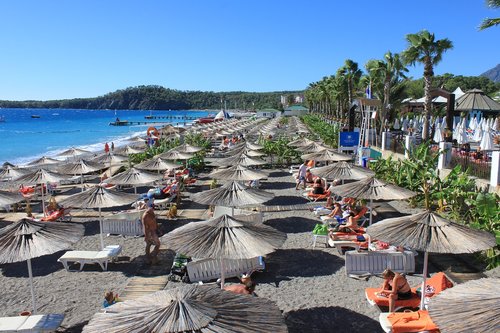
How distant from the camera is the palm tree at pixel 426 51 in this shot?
64.9 ft

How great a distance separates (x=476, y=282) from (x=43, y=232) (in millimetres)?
6709

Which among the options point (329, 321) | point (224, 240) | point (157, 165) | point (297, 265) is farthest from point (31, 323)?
point (157, 165)

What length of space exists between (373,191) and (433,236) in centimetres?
362

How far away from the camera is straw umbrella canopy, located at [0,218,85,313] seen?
6781 millimetres

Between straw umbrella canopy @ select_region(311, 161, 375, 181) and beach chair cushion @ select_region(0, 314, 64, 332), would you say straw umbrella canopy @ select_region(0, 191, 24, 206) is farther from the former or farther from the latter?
straw umbrella canopy @ select_region(311, 161, 375, 181)

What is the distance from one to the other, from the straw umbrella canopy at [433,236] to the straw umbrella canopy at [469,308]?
1373 mm

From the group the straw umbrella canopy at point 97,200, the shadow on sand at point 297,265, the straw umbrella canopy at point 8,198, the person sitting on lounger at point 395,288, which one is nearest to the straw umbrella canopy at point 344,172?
the shadow on sand at point 297,265

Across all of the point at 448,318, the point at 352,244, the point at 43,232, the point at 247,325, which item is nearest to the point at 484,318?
the point at 448,318

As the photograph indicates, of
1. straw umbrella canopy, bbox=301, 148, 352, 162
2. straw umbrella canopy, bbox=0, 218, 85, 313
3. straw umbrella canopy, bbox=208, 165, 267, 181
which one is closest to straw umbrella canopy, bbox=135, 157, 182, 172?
straw umbrella canopy, bbox=208, 165, 267, 181

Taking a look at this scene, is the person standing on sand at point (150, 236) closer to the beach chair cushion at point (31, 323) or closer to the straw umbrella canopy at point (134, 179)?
the beach chair cushion at point (31, 323)

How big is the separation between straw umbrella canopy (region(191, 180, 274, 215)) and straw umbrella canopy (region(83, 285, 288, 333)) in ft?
17.7

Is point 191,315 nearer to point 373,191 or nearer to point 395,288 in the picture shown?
point 395,288

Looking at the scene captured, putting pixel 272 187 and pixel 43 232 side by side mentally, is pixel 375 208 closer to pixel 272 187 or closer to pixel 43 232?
pixel 272 187

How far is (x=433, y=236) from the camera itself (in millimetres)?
6523
